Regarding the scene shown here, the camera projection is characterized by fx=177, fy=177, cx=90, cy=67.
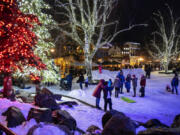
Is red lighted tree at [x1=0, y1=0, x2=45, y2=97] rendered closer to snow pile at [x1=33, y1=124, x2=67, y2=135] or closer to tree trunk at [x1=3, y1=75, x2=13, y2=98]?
tree trunk at [x1=3, y1=75, x2=13, y2=98]

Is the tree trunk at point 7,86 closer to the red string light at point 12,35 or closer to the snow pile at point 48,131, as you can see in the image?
the red string light at point 12,35

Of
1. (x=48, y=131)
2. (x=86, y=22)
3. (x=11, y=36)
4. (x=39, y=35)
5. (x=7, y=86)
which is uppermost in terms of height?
(x=86, y=22)

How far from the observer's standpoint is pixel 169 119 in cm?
923

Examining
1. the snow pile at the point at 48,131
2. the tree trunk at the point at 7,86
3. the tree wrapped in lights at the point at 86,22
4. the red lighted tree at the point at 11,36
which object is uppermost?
the tree wrapped in lights at the point at 86,22

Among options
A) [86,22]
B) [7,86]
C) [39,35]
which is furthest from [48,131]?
[86,22]

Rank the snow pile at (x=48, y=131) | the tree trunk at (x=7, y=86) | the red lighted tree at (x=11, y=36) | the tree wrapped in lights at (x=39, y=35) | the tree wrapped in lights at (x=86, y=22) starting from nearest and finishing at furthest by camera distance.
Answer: the snow pile at (x=48, y=131) → the red lighted tree at (x=11, y=36) → the tree trunk at (x=7, y=86) → the tree wrapped in lights at (x=39, y=35) → the tree wrapped in lights at (x=86, y=22)

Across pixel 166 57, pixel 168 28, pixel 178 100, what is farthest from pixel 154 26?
pixel 178 100

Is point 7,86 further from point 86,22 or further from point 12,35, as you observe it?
point 86,22

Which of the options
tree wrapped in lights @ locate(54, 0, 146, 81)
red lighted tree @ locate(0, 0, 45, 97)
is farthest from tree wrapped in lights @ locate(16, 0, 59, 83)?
tree wrapped in lights @ locate(54, 0, 146, 81)

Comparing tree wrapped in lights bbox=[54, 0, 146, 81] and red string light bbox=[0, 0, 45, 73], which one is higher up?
tree wrapped in lights bbox=[54, 0, 146, 81]

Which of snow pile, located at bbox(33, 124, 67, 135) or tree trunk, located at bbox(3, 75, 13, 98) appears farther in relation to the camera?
tree trunk, located at bbox(3, 75, 13, 98)

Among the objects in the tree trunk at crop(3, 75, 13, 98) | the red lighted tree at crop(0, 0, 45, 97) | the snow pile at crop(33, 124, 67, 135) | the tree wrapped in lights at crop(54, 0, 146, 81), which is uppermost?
the tree wrapped in lights at crop(54, 0, 146, 81)

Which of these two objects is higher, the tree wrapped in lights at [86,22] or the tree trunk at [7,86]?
the tree wrapped in lights at [86,22]

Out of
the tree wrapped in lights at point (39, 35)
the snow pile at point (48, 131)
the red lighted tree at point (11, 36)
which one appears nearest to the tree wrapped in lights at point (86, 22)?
the tree wrapped in lights at point (39, 35)
